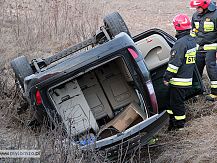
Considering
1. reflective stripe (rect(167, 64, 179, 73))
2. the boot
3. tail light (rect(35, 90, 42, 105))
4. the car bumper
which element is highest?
tail light (rect(35, 90, 42, 105))

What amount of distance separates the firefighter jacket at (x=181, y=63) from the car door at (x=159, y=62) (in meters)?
0.28

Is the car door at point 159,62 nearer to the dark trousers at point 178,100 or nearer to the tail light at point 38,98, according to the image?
the dark trousers at point 178,100

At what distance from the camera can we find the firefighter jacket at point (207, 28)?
6.21m

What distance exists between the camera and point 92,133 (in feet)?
15.6

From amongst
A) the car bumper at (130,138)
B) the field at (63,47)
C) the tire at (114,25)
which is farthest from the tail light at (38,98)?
the tire at (114,25)

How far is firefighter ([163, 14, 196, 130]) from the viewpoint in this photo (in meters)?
5.12

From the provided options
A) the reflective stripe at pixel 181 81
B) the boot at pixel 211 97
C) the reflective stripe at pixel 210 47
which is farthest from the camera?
the reflective stripe at pixel 210 47

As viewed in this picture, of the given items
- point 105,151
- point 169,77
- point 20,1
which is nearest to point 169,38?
point 169,77

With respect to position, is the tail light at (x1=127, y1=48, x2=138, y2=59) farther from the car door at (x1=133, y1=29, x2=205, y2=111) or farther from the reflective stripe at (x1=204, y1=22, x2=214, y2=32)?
the reflective stripe at (x1=204, y1=22, x2=214, y2=32)

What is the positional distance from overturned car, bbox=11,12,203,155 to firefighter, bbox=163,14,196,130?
0.90ft

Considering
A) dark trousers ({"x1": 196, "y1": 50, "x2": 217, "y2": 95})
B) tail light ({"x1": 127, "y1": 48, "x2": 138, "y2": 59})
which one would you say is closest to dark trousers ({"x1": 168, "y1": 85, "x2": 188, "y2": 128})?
dark trousers ({"x1": 196, "y1": 50, "x2": 217, "y2": 95})

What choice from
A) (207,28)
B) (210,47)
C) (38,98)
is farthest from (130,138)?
(207,28)

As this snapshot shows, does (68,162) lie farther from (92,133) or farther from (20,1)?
(20,1)

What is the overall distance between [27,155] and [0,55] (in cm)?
572
